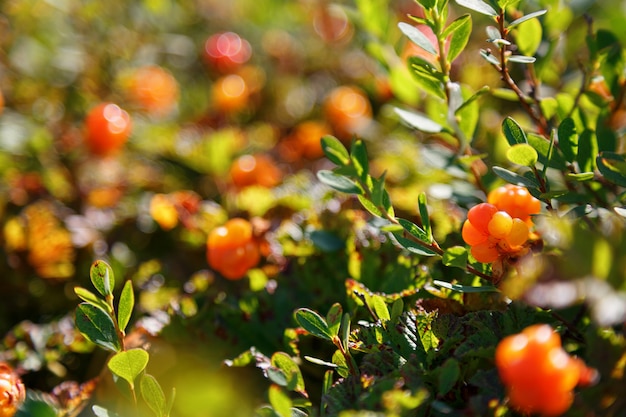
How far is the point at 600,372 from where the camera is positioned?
0.51 meters

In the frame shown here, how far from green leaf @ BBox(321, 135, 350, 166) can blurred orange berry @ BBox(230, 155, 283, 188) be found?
1.69 feet

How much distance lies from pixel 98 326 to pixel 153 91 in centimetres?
89

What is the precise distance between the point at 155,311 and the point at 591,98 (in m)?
0.64

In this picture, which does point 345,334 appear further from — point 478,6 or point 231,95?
point 231,95

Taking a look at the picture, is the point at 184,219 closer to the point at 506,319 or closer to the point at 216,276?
the point at 216,276

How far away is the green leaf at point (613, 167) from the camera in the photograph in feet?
2.15

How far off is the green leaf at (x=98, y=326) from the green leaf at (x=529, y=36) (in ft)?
1.92

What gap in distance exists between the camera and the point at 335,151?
0.68 meters

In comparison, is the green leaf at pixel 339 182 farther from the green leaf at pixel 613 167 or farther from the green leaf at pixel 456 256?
the green leaf at pixel 613 167

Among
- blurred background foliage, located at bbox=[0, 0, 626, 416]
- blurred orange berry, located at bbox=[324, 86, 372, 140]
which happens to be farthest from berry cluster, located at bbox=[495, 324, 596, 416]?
blurred orange berry, located at bbox=[324, 86, 372, 140]

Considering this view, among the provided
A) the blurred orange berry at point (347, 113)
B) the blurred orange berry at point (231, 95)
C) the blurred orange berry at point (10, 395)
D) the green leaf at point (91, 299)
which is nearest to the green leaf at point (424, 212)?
the green leaf at point (91, 299)

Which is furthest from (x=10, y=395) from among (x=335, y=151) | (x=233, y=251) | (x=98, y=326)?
(x=335, y=151)

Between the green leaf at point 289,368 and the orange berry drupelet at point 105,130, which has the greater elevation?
the green leaf at point 289,368

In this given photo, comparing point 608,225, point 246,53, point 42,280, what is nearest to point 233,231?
point 42,280
